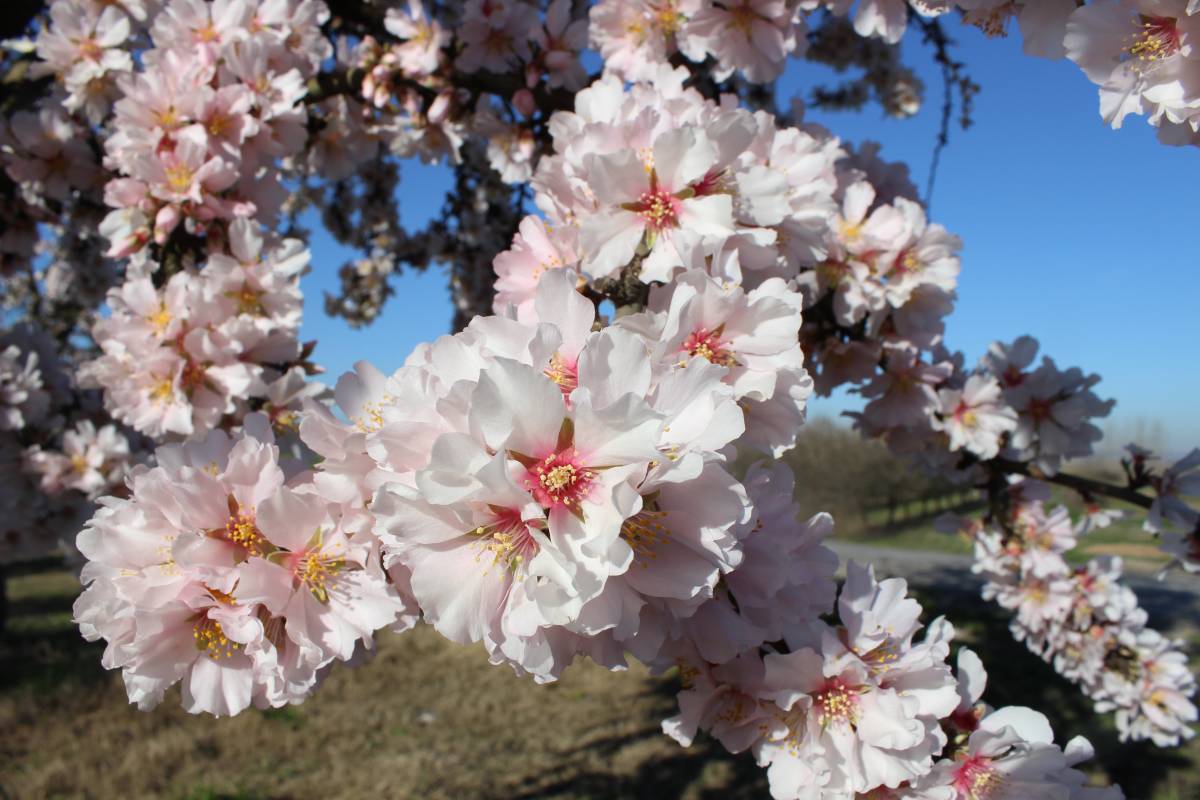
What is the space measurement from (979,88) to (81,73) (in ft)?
15.2

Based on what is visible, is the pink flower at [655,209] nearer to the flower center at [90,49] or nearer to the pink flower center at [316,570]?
the pink flower center at [316,570]

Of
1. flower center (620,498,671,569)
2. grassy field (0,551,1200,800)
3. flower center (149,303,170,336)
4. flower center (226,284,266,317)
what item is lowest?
grassy field (0,551,1200,800)

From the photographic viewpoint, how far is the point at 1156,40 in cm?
103

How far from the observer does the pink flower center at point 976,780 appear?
1.39 meters

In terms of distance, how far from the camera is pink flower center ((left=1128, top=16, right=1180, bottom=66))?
102 cm

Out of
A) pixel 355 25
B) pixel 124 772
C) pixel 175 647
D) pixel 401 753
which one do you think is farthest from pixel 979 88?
pixel 124 772

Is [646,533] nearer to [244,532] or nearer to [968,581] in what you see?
[244,532]

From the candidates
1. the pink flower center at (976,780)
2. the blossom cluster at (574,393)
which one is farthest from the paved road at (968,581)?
the pink flower center at (976,780)

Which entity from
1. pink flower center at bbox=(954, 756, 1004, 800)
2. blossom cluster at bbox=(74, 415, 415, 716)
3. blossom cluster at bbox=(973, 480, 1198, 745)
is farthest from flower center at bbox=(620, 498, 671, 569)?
blossom cluster at bbox=(973, 480, 1198, 745)

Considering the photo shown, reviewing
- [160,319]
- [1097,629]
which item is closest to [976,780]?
[160,319]

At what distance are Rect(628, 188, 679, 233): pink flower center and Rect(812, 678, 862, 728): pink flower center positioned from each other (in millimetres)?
907

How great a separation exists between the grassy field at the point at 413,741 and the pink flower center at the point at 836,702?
4.43 m

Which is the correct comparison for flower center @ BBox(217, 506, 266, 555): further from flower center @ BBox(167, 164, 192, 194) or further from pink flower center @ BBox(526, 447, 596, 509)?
flower center @ BBox(167, 164, 192, 194)

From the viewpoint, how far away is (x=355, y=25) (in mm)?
3590
